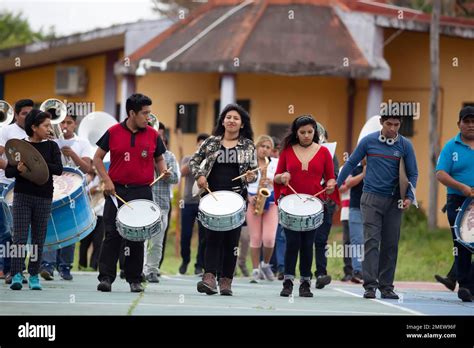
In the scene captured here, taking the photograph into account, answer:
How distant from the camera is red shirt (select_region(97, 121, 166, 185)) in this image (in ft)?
45.8

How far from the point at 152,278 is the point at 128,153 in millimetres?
3757

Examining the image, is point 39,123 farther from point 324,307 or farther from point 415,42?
point 415,42

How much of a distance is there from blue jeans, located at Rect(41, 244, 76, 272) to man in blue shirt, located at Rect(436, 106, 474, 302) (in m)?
5.12

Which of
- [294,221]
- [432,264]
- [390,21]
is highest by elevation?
[390,21]

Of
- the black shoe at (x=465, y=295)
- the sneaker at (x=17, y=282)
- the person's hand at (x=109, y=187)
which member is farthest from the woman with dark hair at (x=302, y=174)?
the sneaker at (x=17, y=282)

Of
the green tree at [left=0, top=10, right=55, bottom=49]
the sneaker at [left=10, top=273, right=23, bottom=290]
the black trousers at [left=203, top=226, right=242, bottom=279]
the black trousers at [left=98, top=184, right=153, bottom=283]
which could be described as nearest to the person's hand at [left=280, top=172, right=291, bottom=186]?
the black trousers at [left=203, top=226, right=242, bottom=279]

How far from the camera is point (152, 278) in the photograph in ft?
56.9

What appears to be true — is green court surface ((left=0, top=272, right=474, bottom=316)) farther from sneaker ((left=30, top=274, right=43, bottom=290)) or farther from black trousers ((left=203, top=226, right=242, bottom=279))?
black trousers ((left=203, top=226, right=242, bottom=279))

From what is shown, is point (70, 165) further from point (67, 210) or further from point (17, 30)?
point (17, 30)

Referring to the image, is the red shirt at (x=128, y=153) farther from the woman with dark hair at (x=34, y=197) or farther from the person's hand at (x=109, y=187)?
the woman with dark hair at (x=34, y=197)

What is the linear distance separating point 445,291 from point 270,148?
335 cm

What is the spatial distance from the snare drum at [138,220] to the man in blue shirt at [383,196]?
235 centimetres
